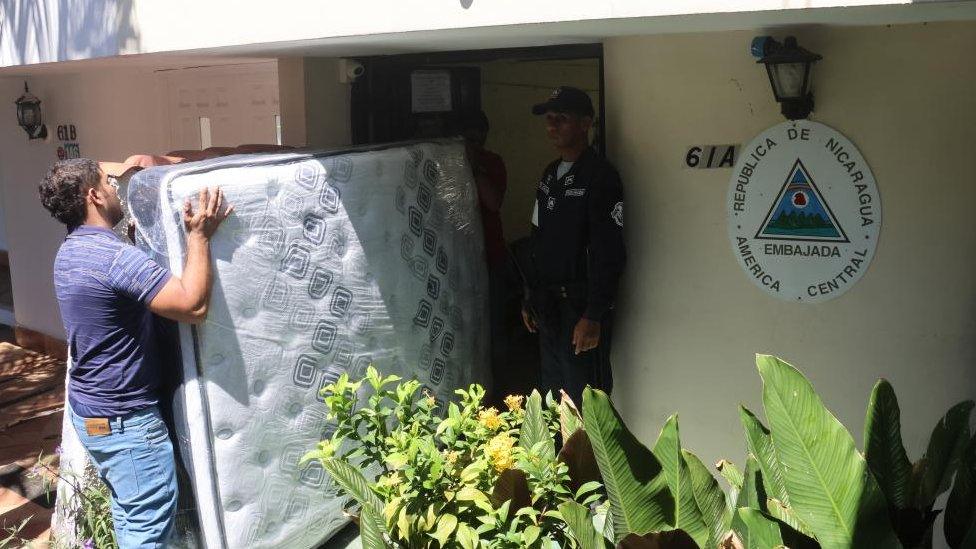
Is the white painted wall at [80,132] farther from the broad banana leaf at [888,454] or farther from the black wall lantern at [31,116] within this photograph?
the broad banana leaf at [888,454]

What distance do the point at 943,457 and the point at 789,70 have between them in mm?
1566

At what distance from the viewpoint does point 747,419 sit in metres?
2.56

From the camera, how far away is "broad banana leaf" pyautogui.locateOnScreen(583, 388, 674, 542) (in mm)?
2471

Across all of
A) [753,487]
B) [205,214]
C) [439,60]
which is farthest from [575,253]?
[753,487]

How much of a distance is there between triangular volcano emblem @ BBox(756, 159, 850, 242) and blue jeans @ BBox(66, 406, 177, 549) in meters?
2.54

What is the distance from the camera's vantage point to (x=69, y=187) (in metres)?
3.60

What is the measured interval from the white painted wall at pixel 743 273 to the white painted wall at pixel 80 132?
2.82 meters

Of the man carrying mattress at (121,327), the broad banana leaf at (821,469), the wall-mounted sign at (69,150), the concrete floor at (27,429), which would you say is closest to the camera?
the broad banana leaf at (821,469)

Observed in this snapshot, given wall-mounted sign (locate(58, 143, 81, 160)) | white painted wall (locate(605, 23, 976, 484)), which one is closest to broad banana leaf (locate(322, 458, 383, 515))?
white painted wall (locate(605, 23, 976, 484))

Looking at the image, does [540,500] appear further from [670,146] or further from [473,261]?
[473,261]

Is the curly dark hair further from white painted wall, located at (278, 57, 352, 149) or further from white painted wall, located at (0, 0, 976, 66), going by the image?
white painted wall, located at (278, 57, 352, 149)

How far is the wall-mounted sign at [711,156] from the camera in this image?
384 cm

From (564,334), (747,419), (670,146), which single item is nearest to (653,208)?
(670,146)

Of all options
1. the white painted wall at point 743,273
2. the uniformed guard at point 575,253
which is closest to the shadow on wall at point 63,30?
the uniformed guard at point 575,253
